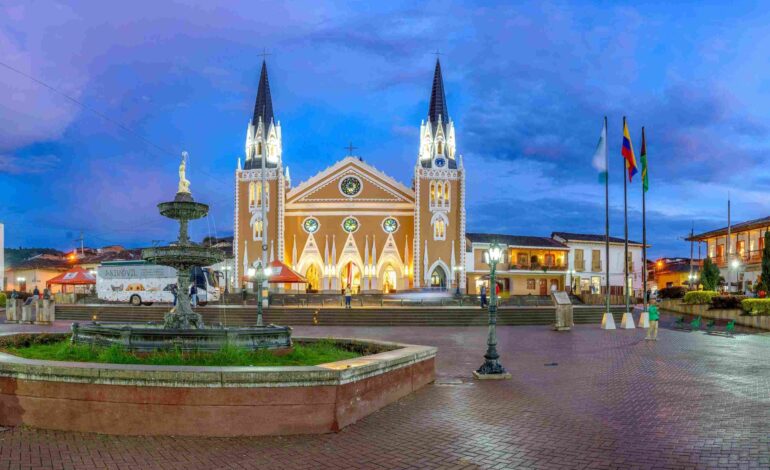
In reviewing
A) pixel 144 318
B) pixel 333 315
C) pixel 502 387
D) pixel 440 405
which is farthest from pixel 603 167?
pixel 144 318

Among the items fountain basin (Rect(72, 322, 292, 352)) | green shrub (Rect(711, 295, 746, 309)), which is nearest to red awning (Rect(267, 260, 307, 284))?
green shrub (Rect(711, 295, 746, 309))

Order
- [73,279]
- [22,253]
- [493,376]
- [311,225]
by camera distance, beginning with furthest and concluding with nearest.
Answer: [22,253] → [311,225] → [73,279] → [493,376]

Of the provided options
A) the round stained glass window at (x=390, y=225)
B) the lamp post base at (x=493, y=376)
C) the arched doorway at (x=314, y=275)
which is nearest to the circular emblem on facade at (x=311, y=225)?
the arched doorway at (x=314, y=275)

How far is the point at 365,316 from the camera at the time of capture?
3177 cm

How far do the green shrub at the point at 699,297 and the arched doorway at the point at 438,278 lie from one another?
21338 millimetres

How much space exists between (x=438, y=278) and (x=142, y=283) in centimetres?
2590

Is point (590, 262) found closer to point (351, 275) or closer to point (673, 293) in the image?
point (673, 293)

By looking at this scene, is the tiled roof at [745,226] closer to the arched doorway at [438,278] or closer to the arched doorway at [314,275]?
the arched doorway at [438,278]

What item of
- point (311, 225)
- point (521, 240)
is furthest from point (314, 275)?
point (521, 240)

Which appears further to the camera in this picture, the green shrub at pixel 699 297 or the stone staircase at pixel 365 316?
the green shrub at pixel 699 297

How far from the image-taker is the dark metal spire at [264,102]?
194 ft

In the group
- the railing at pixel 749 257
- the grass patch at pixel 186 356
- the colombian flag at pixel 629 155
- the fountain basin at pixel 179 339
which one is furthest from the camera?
the railing at pixel 749 257

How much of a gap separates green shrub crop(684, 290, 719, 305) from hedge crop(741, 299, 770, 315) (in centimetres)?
633

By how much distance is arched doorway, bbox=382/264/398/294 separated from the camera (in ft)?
180
